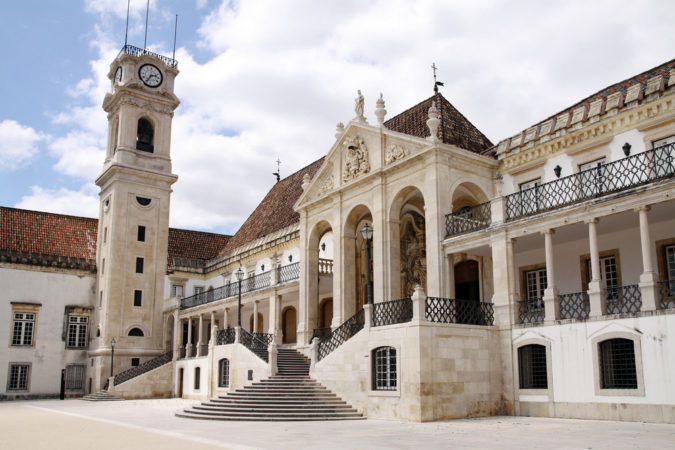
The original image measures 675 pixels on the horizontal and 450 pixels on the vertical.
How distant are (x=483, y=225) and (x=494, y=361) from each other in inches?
174

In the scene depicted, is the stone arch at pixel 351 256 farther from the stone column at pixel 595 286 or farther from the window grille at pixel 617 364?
the window grille at pixel 617 364

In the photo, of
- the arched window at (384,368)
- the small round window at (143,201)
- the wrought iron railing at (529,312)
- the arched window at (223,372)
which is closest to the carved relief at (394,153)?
the wrought iron railing at (529,312)

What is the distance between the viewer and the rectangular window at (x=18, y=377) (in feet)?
118

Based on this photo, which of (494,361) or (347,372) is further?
(347,372)

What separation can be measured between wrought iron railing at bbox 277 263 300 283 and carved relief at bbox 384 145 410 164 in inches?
317

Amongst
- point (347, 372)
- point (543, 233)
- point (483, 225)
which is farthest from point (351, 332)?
point (543, 233)

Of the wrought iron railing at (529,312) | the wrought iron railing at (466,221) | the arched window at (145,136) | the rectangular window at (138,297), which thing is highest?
the arched window at (145,136)

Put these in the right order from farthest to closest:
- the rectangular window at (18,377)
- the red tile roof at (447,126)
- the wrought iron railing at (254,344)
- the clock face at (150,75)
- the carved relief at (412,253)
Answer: the clock face at (150,75)
the rectangular window at (18,377)
the carved relief at (412,253)
the wrought iron railing at (254,344)
the red tile roof at (447,126)

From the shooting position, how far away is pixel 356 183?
24.4 meters

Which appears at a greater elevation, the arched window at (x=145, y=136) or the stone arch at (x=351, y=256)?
the arched window at (x=145, y=136)

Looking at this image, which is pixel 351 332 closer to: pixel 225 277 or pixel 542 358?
pixel 542 358

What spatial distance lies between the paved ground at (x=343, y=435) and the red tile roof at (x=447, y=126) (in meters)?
10.4

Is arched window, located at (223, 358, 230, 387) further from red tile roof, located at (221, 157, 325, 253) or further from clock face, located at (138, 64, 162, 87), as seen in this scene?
clock face, located at (138, 64, 162, 87)

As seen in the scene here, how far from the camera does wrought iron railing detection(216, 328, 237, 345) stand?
26.8 m
